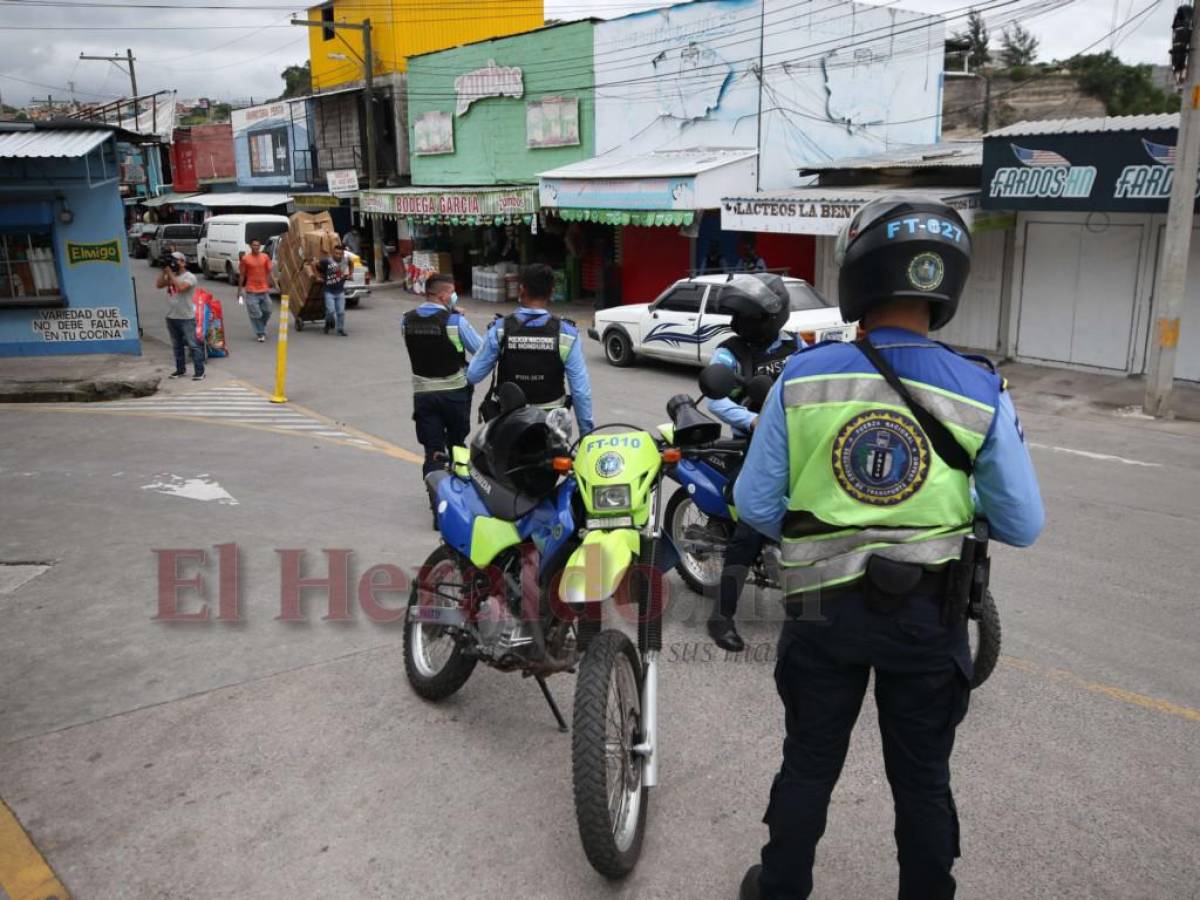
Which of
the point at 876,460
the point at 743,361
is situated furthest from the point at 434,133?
the point at 876,460

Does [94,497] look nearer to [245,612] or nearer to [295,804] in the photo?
[245,612]

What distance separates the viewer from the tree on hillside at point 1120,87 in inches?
1359

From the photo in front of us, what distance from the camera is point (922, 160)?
58.2 feet

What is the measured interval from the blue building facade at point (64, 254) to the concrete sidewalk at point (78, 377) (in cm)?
38

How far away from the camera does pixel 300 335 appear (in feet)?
65.6

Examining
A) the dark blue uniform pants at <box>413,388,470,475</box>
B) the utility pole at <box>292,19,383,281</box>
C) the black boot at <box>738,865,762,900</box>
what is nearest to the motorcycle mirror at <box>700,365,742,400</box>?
the black boot at <box>738,865,762,900</box>

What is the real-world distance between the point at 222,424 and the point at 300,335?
8.73 meters

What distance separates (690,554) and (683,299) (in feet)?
32.1

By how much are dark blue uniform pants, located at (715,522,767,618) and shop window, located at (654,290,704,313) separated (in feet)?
33.1

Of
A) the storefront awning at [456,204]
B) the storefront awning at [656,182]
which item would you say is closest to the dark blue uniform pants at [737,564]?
the storefront awning at [656,182]

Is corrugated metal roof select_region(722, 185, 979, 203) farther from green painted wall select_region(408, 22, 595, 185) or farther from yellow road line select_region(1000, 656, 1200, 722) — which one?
yellow road line select_region(1000, 656, 1200, 722)

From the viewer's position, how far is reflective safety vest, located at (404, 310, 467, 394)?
7.29 metres

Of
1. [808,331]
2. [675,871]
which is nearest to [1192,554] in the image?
[675,871]

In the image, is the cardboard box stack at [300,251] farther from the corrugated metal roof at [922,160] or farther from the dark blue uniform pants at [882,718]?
the dark blue uniform pants at [882,718]
